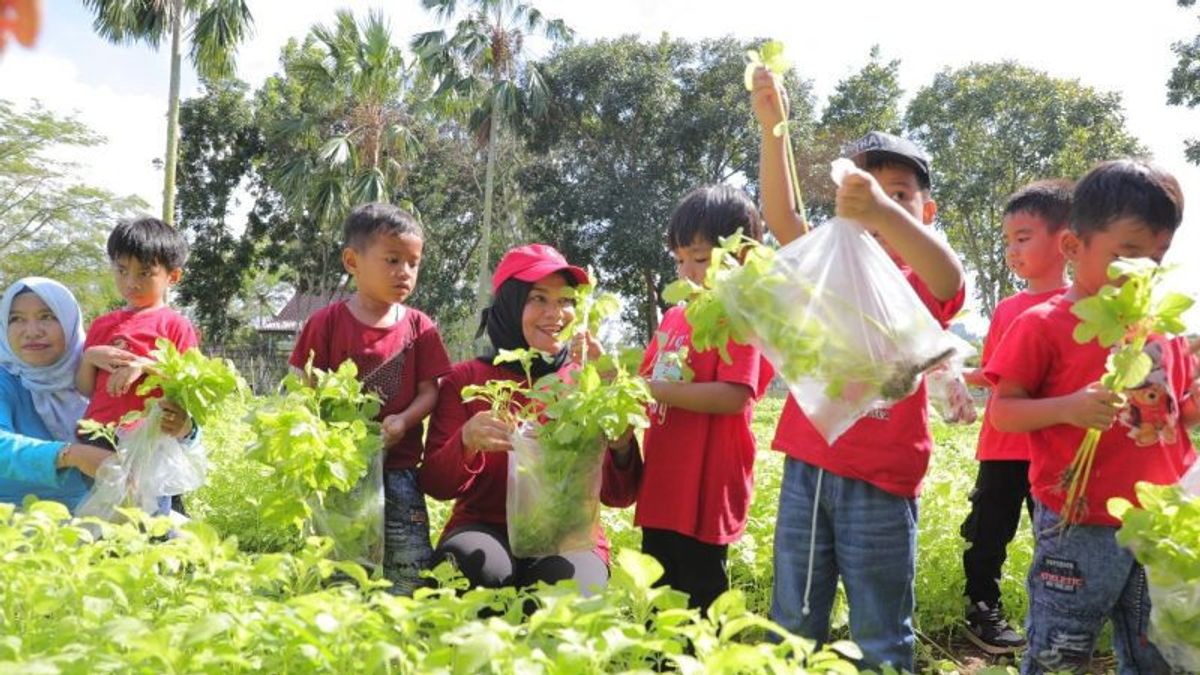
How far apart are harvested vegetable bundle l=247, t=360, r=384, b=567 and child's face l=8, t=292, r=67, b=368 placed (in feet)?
3.43

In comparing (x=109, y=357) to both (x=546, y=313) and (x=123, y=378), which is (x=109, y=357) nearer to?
(x=123, y=378)

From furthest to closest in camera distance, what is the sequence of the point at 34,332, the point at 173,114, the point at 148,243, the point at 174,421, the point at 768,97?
the point at 173,114 → the point at 148,243 → the point at 34,332 → the point at 174,421 → the point at 768,97

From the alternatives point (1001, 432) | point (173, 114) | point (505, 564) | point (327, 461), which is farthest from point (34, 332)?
point (173, 114)

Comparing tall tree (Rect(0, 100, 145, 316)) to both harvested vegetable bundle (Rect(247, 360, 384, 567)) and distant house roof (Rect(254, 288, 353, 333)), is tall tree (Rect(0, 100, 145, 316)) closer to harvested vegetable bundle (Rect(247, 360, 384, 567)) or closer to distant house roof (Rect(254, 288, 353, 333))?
distant house roof (Rect(254, 288, 353, 333))

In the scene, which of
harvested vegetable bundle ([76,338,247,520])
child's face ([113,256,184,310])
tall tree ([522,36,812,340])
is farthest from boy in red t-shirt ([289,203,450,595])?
tall tree ([522,36,812,340])

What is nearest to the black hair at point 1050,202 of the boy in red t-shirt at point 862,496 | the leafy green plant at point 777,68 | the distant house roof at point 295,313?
the boy in red t-shirt at point 862,496

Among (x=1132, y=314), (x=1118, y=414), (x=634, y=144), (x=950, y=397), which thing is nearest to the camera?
(x=1132, y=314)

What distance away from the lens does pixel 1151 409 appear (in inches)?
64.8

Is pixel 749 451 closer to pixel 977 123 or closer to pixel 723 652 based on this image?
pixel 723 652

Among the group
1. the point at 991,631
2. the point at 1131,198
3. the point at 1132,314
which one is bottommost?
the point at 991,631

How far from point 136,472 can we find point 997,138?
20.2m

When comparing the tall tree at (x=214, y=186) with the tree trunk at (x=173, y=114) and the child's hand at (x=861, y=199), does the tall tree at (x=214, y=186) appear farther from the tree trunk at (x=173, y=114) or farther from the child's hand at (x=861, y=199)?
the child's hand at (x=861, y=199)

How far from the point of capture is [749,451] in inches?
86.4

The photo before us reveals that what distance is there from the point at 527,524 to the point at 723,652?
1174mm
